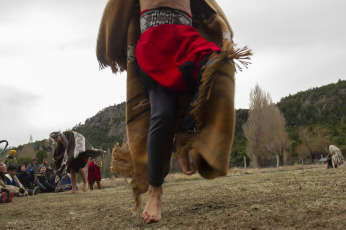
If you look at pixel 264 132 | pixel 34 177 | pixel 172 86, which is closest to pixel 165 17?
pixel 172 86

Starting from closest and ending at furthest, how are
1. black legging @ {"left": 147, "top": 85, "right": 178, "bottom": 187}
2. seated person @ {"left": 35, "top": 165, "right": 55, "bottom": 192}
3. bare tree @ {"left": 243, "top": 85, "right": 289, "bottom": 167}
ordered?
black legging @ {"left": 147, "top": 85, "right": 178, "bottom": 187} → seated person @ {"left": 35, "top": 165, "right": 55, "bottom": 192} → bare tree @ {"left": 243, "top": 85, "right": 289, "bottom": 167}

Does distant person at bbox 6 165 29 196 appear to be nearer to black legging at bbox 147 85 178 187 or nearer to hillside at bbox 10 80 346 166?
black legging at bbox 147 85 178 187

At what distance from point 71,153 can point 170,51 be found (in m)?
5.76

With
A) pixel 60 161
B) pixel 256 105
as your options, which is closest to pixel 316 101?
pixel 256 105

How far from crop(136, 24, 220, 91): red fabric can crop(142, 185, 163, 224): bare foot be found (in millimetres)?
704

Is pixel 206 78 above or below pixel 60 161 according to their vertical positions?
above

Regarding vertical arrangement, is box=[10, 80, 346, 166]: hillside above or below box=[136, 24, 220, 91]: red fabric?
above

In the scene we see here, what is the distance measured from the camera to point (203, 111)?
1.95m

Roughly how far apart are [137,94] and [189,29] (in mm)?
643

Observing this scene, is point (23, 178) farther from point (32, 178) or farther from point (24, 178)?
point (32, 178)

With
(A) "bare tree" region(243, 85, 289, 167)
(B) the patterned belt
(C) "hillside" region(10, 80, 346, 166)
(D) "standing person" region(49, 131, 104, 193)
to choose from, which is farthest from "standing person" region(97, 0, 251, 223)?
(A) "bare tree" region(243, 85, 289, 167)

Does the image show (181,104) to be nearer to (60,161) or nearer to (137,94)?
(137,94)

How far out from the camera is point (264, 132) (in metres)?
42.0

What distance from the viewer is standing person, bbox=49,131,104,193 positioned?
288 inches
